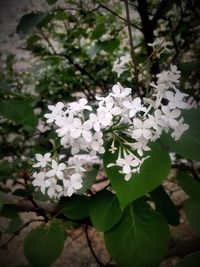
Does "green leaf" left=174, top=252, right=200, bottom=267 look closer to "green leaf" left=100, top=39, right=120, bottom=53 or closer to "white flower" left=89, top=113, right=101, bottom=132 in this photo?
"white flower" left=89, top=113, right=101, bottom=132

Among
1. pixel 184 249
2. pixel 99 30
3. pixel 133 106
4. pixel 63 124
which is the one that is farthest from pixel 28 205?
pixel 99 30

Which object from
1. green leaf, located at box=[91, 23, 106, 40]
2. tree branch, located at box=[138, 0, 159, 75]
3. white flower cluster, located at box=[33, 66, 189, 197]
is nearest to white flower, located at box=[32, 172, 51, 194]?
white flower cluster, located at box=[33, 66, 189, 197]

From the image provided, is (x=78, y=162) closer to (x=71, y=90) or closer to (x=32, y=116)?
(x=32, y=116)

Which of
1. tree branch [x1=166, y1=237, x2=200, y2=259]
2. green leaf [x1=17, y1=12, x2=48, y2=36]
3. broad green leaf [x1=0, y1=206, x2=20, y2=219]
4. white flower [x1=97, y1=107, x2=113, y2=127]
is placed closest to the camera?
white flower [x1=97, y1=107, x2=113, y2=127]

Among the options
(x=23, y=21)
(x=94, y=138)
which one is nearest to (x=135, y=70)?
(x=94, y=138)

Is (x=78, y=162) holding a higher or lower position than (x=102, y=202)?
higher

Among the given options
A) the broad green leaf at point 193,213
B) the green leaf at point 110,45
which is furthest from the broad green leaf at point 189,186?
the green leaf at point 110,45

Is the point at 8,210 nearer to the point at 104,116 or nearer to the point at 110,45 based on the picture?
the point at 104,116
